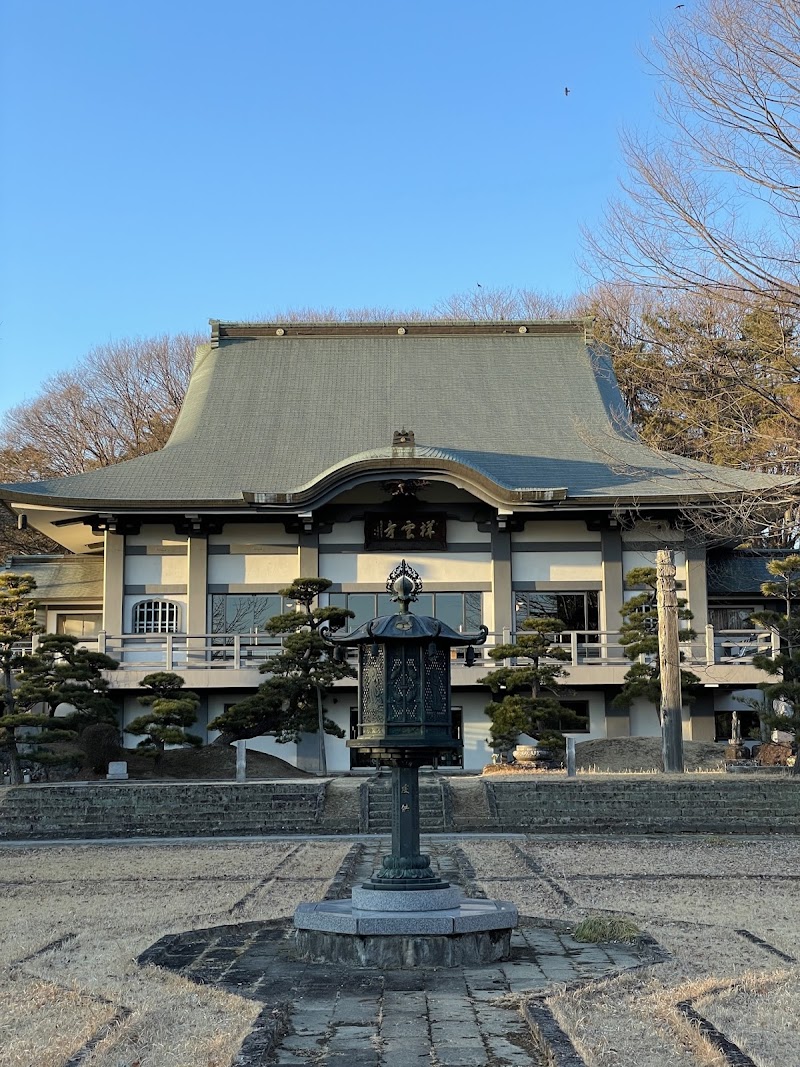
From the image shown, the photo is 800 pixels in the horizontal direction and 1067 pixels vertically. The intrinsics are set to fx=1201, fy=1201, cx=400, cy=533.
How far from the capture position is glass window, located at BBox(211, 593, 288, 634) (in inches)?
1115

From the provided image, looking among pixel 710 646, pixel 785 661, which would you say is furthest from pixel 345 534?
pixel 785 661

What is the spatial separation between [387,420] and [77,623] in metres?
9.61

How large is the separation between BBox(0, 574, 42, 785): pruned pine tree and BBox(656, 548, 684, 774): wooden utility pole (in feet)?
38.6

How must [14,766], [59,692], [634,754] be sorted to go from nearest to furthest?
[14,766] < [59,692] < [634,754]

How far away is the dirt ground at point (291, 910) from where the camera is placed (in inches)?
240

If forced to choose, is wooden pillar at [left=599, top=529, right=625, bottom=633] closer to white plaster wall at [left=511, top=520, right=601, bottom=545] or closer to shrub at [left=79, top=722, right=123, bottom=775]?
white plaster wall at [left=511, top=520, right=601, bottom=545]

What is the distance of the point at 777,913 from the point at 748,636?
19058mm

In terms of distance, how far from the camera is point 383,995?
7.21m

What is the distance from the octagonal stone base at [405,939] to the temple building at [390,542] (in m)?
17.5

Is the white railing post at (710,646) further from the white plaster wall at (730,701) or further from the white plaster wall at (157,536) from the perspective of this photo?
the white plaster wall at (157,536)

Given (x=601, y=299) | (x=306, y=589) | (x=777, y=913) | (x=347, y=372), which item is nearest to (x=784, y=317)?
(x=777, y=913)

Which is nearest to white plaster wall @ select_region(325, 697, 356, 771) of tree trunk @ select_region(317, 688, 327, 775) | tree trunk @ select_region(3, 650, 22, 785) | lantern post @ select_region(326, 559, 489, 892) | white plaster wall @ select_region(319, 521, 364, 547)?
tree trunk @ select_region(317, 688, 327, 775)

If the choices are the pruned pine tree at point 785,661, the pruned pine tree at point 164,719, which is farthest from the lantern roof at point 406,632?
the pruned pine tree at point 164,719

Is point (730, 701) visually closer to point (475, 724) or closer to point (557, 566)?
point (557, 566)
